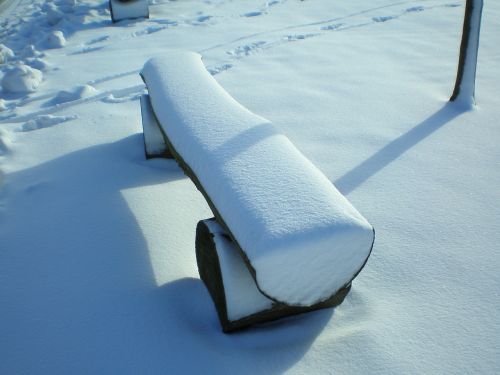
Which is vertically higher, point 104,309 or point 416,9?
point 416,9

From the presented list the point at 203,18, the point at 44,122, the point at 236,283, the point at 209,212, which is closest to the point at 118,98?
the point at 44,122

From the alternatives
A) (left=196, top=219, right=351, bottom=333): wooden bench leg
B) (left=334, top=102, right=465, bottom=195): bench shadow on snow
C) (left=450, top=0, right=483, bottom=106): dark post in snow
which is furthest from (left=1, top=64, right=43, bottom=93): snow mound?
(left=450, top=0, right=483, bottom=106): dark post in snow

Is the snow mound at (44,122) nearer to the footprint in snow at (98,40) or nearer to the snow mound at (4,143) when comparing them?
the snow mound at (4,143)

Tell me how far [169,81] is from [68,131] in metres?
1.26

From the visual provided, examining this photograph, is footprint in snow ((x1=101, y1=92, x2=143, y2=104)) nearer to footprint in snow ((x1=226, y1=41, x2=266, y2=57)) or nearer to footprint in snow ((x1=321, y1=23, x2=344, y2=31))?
footprint in snow ((x1=226, y1=41, x2=266, y2=57))

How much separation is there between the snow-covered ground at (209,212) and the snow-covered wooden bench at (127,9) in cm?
149

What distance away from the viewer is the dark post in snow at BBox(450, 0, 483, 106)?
10.7ft

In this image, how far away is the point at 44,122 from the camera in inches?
137

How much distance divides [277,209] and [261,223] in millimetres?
80

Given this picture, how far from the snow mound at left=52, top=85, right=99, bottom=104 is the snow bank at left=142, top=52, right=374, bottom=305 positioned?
7.43ft

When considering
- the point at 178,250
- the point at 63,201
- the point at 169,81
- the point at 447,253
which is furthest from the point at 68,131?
the point at 447,253

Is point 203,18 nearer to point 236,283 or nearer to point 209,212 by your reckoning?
point 209,212

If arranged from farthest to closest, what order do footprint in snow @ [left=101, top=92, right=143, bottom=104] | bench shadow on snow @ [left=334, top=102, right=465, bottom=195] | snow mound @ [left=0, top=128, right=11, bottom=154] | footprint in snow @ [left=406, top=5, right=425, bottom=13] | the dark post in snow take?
footprint in snow @ [left=406, top=5, right=425, bottom=13] → footprint in snow @ [left=101, top=92, right=143, bottom=104] → the dark post in snow → snow mound @ [left=0, top=128, right=11, bottom=154] → bench shadow on snow @ [left=334, top=102, right=465, bottom=195]

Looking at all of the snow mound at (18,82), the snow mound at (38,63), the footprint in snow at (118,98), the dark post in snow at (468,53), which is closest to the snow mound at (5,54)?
the snow mound at (38,63)
